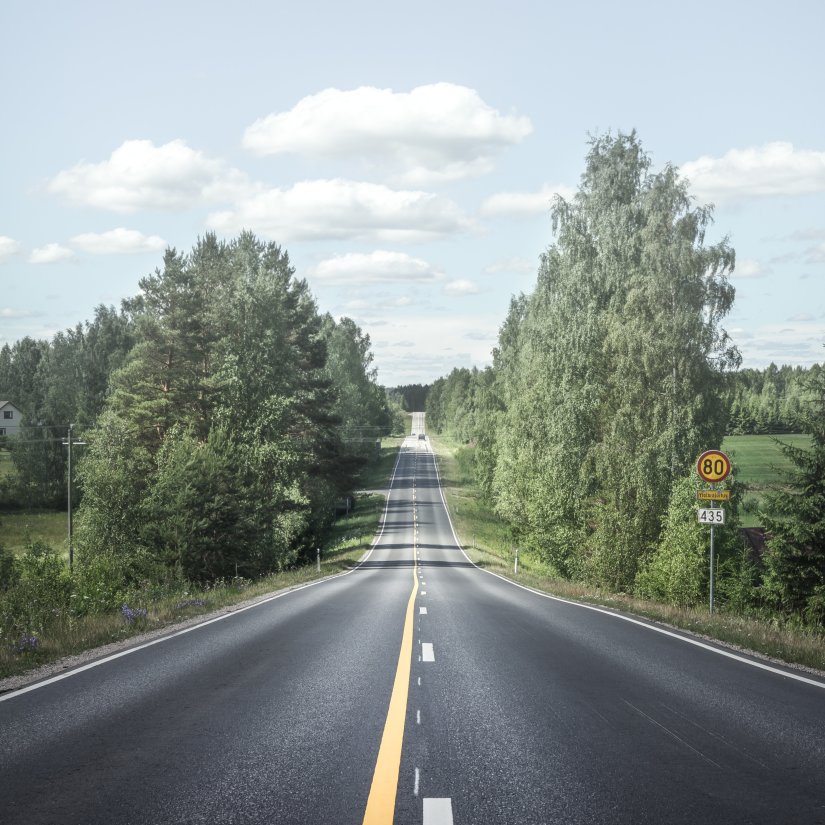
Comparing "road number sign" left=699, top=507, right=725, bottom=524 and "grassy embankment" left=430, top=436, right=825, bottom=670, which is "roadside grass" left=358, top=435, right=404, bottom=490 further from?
"road number sign" left=699, top=507, right=725, bottom=524

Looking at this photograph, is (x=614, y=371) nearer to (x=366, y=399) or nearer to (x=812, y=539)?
(x=812, y=539)

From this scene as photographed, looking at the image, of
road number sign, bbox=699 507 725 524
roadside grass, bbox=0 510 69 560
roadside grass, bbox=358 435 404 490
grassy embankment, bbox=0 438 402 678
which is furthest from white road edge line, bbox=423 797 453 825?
roadside grass, bbox=358 435 404 490

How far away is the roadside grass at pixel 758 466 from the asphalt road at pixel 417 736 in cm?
913

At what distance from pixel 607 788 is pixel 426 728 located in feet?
6.18

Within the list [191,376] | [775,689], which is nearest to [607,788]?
[775,689]

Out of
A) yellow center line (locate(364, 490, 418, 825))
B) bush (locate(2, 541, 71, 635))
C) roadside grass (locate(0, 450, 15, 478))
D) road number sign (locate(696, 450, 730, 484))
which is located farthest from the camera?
roadside grass (locate(0, 450, 15, 478))

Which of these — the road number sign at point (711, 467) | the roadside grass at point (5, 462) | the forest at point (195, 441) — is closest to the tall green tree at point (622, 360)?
the road number sign at point (711, 467)

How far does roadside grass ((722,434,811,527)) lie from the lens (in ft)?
68.2

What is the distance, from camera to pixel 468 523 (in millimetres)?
72312

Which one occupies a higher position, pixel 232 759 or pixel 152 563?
pixel 232 759

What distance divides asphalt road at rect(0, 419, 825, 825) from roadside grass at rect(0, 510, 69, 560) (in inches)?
2128

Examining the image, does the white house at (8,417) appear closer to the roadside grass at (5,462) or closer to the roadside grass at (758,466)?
the roadside grass at (5,462)

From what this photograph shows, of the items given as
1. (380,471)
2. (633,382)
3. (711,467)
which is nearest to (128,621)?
(711,467)

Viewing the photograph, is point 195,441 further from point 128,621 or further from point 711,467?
point 711,467
